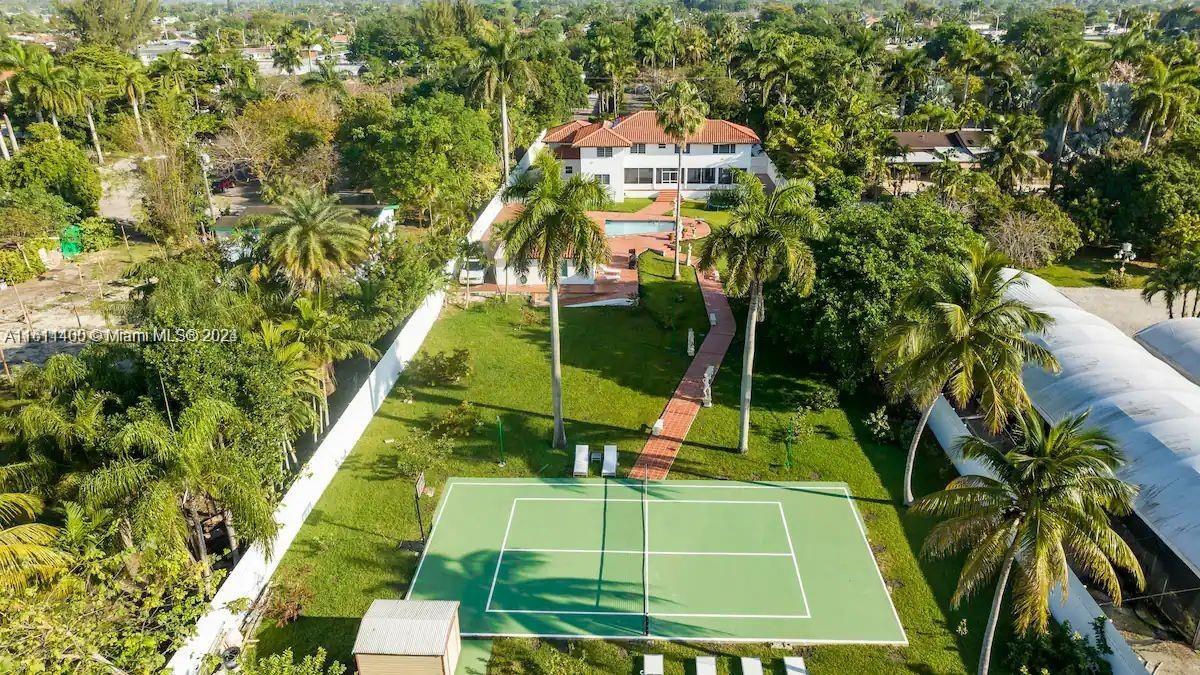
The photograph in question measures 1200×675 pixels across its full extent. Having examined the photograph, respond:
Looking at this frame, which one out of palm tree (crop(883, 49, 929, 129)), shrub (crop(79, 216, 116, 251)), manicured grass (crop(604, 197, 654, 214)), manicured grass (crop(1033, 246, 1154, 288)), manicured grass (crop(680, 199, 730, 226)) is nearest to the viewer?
manicured grass (crop(1033, 246, 1154, 288))

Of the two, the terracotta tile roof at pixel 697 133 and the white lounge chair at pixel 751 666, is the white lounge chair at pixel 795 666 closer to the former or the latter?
the white lounge chair at pixel 751 666

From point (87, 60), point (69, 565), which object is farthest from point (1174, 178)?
point (87, 60)

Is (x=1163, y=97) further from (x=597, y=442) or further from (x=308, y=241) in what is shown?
(x=308, y=241)

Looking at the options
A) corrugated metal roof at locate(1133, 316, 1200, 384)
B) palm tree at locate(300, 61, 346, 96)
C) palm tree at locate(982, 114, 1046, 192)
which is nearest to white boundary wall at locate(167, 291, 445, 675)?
corrugated metal roof at locate(1133, 316, 1200, 384)

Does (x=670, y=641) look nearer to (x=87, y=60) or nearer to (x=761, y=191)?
(x=761, y=191)

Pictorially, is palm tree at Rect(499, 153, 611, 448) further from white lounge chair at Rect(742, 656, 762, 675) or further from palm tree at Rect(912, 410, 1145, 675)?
palm tree at Rect(912, 410, 1145, 675)

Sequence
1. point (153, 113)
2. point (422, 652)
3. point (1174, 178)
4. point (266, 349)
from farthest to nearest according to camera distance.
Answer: point (153, 113) < point (1174, 178) < point (266, 349) < point (422, 652)
